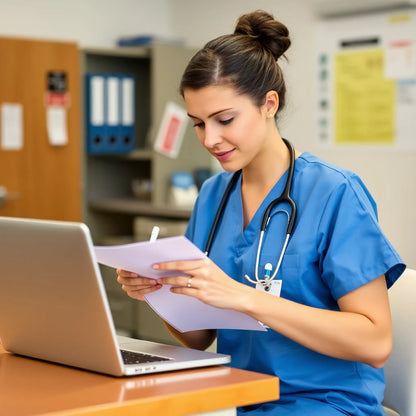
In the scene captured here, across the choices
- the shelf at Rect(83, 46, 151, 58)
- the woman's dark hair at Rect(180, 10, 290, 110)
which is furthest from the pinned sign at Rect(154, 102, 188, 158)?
the woman's dark hair at Rect(180, 10, 290, 110)

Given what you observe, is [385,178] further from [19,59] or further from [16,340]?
[16,340]

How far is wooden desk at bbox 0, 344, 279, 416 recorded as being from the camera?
1011mm

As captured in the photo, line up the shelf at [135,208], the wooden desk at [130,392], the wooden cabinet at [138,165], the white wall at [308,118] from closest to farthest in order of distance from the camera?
the wooden desk at [130,392], the white wall at [308,118], the shelf at [135,208], the wooden cabinet at [138,165]

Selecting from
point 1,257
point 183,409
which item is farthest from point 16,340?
point 183,409

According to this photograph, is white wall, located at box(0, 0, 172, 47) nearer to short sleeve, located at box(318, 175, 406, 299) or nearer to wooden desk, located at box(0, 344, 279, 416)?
short sleeve, located at box(318, 175, 406, 299)

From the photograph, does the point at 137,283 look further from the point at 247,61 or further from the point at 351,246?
the point at 247,61

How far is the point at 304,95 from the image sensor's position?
Result: 13.1 ft

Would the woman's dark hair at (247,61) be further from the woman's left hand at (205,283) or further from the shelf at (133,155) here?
the shelf at (133,155)

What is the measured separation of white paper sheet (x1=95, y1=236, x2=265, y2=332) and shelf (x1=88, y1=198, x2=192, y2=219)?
2.35 metres

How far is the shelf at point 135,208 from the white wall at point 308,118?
660 mm

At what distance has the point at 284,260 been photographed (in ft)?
4.72

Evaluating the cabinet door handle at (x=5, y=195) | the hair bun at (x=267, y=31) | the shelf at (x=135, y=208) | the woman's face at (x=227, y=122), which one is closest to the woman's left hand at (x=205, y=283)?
the woman's face at (x=227, y=122)

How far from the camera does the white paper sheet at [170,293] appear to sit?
3.64 feet

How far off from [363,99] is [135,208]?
1237 mm
